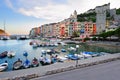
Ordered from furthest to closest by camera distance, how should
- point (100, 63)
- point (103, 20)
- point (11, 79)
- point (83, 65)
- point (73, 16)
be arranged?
point (73, 16), point (103, 20), point (100, 63), point (83, 65), point (11, 79)

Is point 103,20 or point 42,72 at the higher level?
point 103,20

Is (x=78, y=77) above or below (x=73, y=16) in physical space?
below

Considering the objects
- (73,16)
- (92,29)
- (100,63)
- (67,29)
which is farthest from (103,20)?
(100,63)

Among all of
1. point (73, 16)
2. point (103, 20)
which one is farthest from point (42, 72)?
point (73, 16)

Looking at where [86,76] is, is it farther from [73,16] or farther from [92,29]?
[73,16]

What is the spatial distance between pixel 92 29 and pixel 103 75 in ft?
415

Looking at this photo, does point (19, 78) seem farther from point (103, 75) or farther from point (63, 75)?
point (103, 75)

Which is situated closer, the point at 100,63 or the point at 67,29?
the point at 100,63

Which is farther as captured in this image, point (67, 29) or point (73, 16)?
point (73, 16)

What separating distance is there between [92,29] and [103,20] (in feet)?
43.4

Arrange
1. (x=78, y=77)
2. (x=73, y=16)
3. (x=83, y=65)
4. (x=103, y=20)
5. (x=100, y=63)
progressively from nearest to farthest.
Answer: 1. (x=78, y=77)
2. (x=83, y=65)
3. (x=100, y=63)
4. (x=103, y=20)
5. (x=73, y=16)

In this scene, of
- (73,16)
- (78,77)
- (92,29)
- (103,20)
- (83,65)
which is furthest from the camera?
(73,16)

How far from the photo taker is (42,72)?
13.8m

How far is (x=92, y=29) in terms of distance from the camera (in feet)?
456
